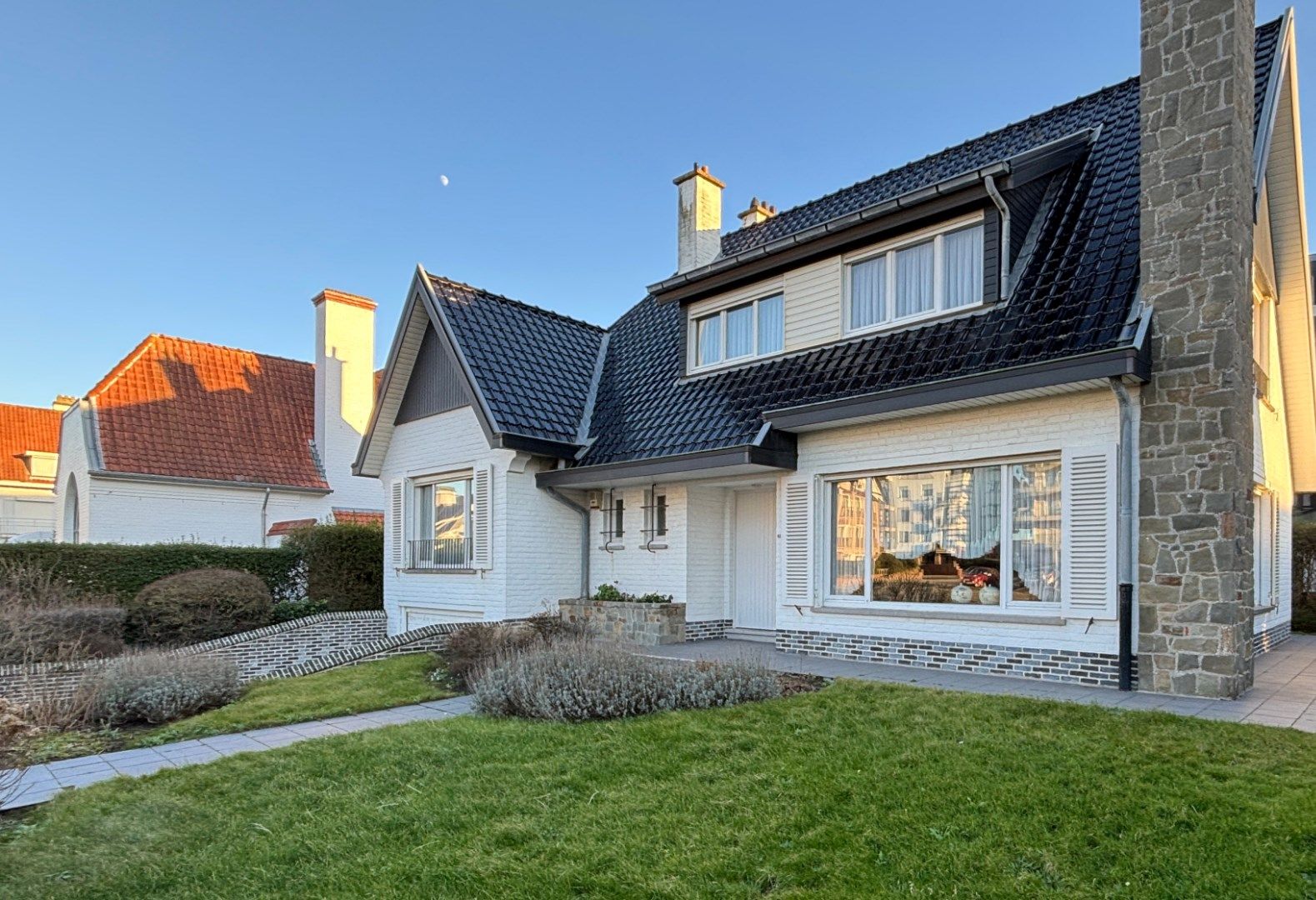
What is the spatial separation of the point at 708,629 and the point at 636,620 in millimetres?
1225

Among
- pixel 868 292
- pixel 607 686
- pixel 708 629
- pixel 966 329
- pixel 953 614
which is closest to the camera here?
pixel 607 686

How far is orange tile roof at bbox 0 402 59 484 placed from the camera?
33.3 m

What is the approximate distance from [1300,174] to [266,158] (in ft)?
57.0

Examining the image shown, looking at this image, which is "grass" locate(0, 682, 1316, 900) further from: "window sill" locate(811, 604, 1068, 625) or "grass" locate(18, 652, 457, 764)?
"window sill" locate(811, 604, 1068, 625)

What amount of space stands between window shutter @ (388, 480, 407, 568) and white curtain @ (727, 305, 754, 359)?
7.60 metres

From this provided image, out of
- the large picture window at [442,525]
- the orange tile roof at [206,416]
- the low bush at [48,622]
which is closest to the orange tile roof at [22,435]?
the orange tile roof at [206,416]

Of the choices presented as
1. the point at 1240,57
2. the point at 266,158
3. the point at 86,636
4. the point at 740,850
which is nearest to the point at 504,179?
the point at 266,158

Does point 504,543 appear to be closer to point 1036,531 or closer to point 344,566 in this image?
Answer: point 344,566

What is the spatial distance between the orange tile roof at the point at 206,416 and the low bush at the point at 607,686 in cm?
1687

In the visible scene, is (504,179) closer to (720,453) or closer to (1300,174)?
(720,453)

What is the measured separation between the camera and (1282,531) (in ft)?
42.5

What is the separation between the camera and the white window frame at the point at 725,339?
1234 centimetres

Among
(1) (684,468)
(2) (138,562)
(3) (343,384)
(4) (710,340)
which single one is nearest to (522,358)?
(4) (710,340)

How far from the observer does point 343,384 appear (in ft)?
79.1
